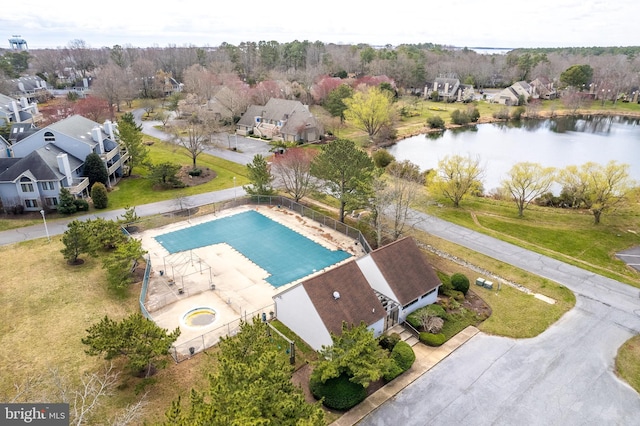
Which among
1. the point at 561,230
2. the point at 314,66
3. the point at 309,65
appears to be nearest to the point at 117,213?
the point at 561,230

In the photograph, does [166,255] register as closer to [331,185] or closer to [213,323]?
[213,323]

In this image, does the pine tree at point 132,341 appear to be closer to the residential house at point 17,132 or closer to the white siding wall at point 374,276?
the white siding wall at point 374,276

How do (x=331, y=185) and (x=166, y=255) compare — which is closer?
(x=166, y=255)

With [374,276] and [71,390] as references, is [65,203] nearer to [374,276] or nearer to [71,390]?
[71,390]

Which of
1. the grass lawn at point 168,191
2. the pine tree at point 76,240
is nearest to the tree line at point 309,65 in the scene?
the grass lawn at point 168,191

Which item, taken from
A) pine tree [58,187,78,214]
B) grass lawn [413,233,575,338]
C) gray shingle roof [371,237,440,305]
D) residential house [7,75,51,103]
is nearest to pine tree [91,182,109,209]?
pine tree [58,187,78,214]

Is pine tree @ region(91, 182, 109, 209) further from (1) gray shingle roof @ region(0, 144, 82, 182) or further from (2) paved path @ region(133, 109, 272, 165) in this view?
(2) paved path @ region(133, 109, 272, 165)

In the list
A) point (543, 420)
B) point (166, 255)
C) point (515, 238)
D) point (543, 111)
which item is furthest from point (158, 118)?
point (543, 111)
